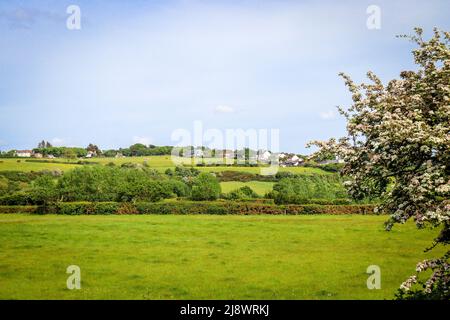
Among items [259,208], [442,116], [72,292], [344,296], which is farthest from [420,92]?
[259,208]

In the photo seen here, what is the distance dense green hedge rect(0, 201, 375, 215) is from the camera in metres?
72.7

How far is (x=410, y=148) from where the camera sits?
1397cm

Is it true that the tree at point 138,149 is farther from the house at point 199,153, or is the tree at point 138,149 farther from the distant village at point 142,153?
the house at point 199,153

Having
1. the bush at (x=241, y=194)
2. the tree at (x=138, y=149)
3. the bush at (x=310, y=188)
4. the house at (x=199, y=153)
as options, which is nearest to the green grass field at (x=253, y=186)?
the bush at (x=241, y=194)

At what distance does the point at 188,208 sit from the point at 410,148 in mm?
61636

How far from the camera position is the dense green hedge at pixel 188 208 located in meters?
72.7

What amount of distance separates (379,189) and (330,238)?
30.2 m

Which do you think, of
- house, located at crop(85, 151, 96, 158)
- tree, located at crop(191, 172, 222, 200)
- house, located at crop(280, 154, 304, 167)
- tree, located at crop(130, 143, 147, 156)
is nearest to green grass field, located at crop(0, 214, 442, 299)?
house, located at crop(280, 154, 304, 167)

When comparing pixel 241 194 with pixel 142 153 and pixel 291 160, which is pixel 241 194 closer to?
pixel 291 160

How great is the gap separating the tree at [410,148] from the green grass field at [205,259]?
10.3m

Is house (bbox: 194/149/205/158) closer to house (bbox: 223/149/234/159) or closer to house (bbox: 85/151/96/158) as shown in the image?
house (bbox: 223/149/234/159)

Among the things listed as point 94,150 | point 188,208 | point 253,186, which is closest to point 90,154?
point 94,150

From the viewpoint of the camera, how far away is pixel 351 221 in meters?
60.8
